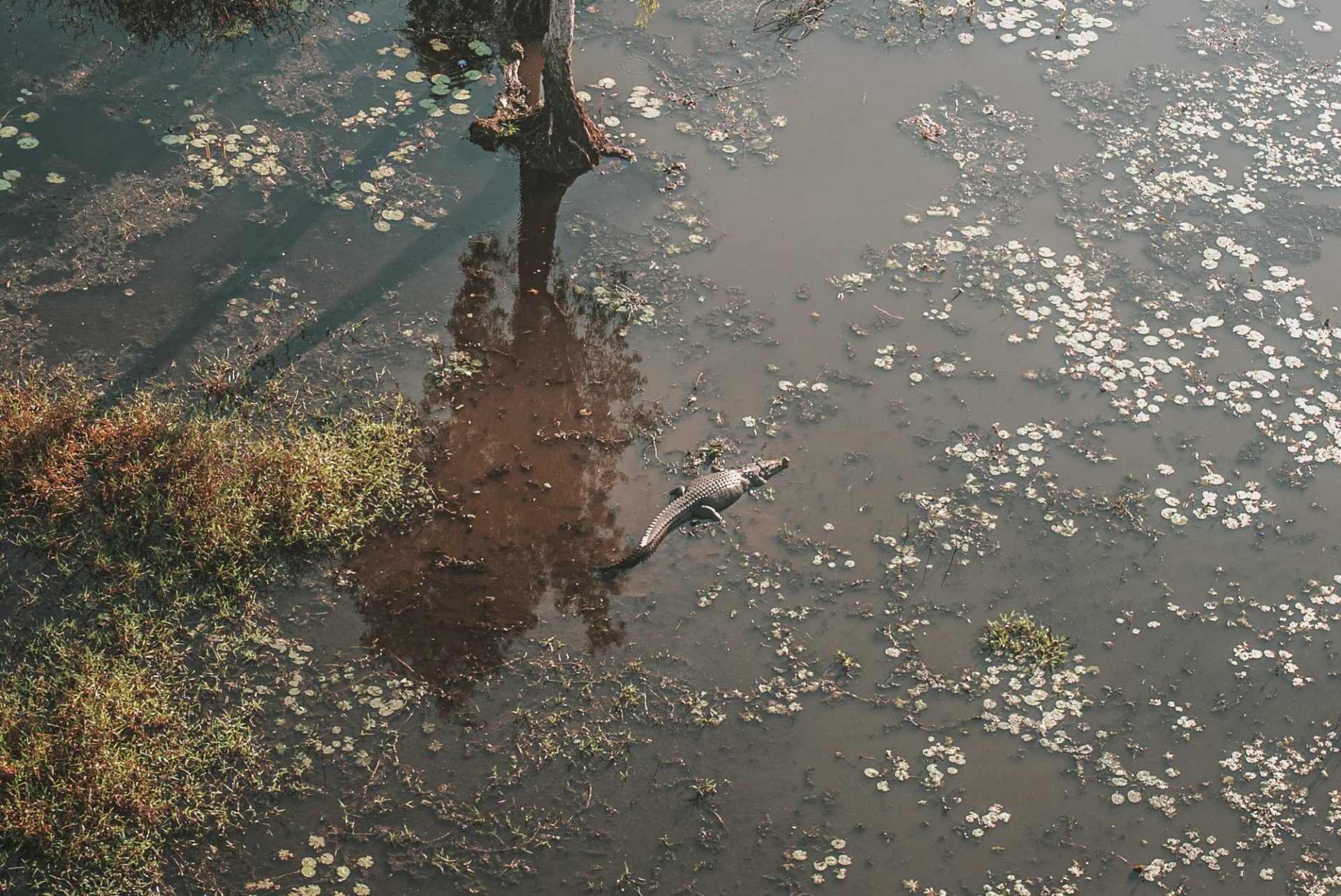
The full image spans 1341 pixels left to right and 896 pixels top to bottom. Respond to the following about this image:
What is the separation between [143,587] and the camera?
7.52 metres

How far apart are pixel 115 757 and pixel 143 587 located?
1.28 m

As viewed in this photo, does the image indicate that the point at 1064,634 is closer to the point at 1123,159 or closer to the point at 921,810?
the point at 921,810

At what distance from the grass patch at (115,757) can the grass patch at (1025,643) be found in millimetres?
4859

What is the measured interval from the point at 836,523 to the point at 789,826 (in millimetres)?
2444

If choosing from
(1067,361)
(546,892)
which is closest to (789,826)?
(546,892)

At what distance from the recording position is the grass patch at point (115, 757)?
6293 millimetres

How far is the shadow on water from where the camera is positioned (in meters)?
7.62

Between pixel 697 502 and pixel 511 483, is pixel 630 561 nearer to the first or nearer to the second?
pixel 697 502

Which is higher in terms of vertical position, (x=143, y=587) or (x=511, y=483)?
(x=143, y=587)

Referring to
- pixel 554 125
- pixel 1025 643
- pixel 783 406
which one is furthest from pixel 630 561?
pixel 554 125

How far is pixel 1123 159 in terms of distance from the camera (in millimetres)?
11781

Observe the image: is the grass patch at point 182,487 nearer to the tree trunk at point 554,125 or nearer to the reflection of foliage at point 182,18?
the tree trunk at point 554,125

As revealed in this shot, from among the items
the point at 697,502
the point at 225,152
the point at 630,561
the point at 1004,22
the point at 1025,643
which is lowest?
the point at 1025,643

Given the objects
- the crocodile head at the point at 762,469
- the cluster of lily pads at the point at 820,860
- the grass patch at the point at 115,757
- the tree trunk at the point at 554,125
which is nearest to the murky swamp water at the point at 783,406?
the cluster of lily pads at the point at 820,860
